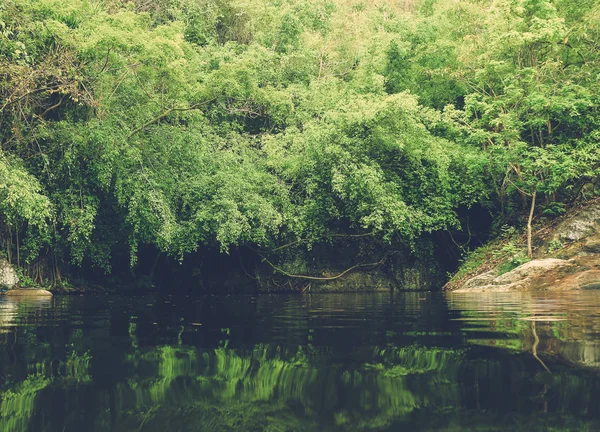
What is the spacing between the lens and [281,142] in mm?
21281

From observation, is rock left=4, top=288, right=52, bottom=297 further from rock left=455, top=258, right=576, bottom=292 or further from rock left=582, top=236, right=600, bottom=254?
rock left=582, top=236, right=600, bottom=254

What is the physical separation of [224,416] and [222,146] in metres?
19.6

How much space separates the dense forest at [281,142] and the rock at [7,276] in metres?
0.57

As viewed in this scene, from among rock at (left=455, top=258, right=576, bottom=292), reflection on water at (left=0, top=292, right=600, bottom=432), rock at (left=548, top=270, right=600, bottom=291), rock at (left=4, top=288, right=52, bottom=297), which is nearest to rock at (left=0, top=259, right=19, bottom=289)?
rock at (left=4, top=288, right=52, bottom=297)

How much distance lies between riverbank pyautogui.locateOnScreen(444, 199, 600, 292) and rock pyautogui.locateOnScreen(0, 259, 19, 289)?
42.0ft

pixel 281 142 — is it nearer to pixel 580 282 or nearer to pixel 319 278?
pixel 319 278

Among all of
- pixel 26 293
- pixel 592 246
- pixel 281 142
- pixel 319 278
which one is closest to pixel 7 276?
pixel 26 293

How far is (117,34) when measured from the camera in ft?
50.2

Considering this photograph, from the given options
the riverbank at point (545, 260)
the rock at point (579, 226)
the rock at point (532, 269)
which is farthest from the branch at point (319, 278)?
the rock at point (532, 269)

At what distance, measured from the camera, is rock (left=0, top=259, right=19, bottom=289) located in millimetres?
16641

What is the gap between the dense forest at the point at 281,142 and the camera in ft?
53.2

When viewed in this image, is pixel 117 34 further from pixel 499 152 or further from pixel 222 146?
pixel 499 152

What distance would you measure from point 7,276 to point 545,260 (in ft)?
48.8

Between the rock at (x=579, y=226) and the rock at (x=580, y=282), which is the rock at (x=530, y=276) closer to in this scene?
the rock at (x=580, y=282)
